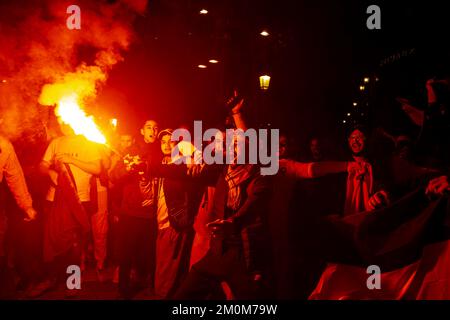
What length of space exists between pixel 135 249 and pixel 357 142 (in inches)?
135

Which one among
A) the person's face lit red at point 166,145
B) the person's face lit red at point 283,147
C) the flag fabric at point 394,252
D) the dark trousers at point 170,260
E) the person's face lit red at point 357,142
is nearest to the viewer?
the flag fabric at point 394,252

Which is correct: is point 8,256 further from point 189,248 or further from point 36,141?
point 189,248

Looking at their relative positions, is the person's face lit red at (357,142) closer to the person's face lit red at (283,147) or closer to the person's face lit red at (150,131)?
the person's face lit red at (283,147)

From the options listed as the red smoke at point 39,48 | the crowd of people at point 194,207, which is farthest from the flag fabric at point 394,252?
the red smoke at point 39,48

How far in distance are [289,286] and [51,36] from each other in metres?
5.47

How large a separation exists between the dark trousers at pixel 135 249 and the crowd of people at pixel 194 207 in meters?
0.02

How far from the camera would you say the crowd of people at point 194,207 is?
4.85 m

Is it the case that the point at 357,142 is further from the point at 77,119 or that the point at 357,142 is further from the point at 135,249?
the point at 77,119

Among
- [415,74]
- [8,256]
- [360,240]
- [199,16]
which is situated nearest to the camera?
[360,240]

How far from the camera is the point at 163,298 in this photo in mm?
5672

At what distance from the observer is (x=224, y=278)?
4.69 metres

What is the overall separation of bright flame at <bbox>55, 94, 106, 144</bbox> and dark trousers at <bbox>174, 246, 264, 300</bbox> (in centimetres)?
270

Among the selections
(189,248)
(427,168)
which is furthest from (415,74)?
(189,248)

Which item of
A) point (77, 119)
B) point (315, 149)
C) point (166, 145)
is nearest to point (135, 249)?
point (166, 145)
